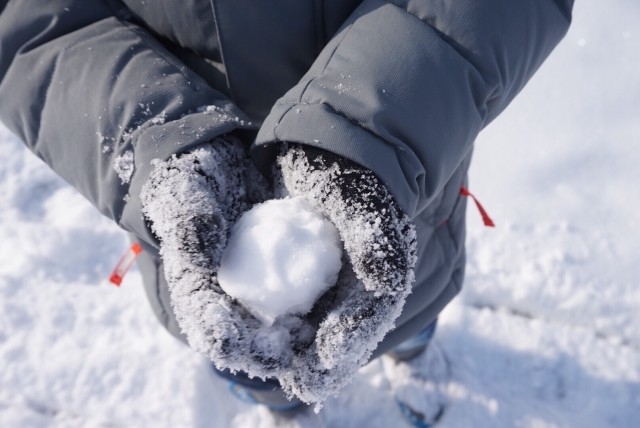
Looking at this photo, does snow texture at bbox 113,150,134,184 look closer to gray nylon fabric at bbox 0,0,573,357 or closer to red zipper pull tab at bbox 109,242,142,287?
gray nylon fabric at bbox 0,0,573,357

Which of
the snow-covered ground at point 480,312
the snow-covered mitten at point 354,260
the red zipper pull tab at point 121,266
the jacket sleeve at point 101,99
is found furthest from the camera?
the snow-covered ground at point 480,312

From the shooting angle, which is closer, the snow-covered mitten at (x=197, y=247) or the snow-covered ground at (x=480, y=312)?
the snow-covered mitten at (x=197, y=247)

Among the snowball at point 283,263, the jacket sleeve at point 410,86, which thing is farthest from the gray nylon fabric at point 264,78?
the snowball at point 283,263

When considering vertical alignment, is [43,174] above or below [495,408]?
above

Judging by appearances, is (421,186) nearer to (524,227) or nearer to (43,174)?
(524,227)

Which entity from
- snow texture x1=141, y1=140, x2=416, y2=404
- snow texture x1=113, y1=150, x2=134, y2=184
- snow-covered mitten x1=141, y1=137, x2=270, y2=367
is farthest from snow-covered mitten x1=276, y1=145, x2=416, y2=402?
snow texture x1=113, y1=150, x2=134, y2=184

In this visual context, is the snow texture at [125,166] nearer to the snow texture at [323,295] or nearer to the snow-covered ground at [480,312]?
the snow texture at [323,295]

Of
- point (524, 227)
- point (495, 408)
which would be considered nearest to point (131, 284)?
point (495, 408)

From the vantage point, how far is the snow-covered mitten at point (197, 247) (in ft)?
2.33

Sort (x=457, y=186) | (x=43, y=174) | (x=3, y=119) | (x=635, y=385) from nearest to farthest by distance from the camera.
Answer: (x=3, y=119), (x=457, y=186), (x=635, y=385), (x=43, y=174)

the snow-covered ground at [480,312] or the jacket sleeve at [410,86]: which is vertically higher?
the jacket sleeve at [410,86]

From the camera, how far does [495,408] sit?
1555mm

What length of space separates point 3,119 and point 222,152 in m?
0.47

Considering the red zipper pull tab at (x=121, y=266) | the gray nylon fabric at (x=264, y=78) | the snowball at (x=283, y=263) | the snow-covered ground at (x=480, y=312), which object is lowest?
the snow-covered ground at (x=480, y=312)
